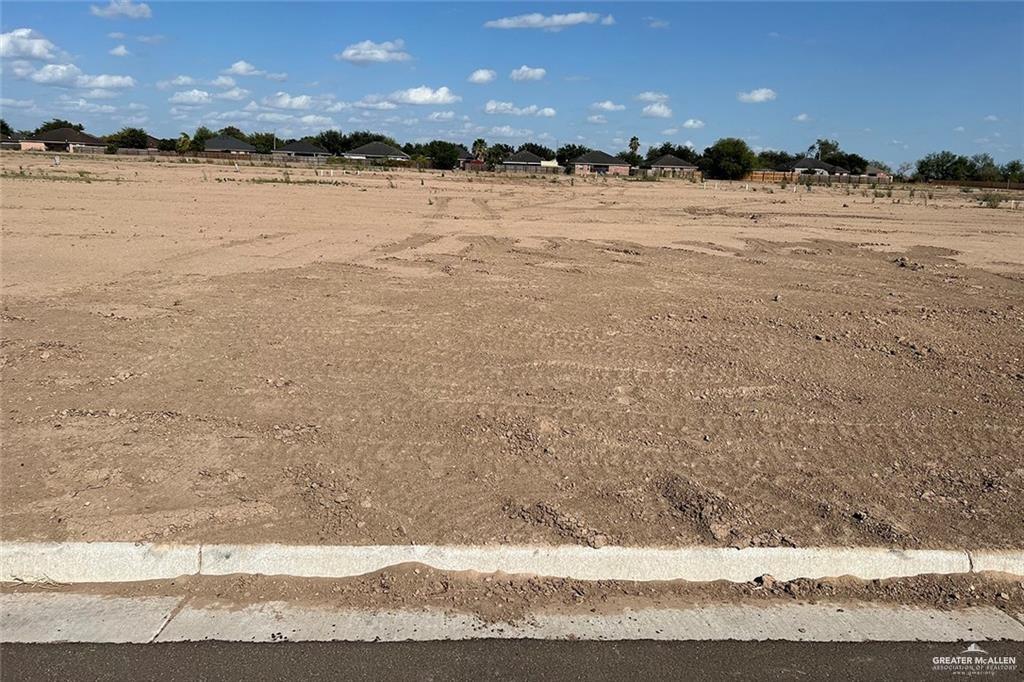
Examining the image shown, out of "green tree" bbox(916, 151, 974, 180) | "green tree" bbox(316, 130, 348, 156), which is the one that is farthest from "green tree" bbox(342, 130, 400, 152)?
"green tree" bbox(916, 151, 974, 180)

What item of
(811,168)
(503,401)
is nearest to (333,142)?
(811,168)

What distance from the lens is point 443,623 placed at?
3.64m

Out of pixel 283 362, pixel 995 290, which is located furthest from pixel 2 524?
pixel 995 290

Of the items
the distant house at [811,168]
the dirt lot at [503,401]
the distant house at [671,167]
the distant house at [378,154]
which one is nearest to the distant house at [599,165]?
the distant house at [671,167]

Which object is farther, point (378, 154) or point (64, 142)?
point (64, 142)

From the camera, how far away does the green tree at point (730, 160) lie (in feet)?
309

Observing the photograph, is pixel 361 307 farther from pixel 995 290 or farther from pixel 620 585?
pixel 995 290

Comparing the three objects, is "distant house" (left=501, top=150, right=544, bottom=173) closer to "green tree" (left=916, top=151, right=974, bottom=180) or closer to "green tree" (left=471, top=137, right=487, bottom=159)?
"green tree" (left=471, top=137, right=487, bottom=159)

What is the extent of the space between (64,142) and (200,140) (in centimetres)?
1925

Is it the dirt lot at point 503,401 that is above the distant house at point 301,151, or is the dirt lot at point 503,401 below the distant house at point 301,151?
below

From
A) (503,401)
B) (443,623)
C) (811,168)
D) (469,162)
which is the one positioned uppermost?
(811,168)

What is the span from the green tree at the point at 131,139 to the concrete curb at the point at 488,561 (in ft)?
432

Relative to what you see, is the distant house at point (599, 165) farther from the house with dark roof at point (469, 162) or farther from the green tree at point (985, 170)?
the green tree at point (985, 170)

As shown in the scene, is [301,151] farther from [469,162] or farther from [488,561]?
[488,561]
